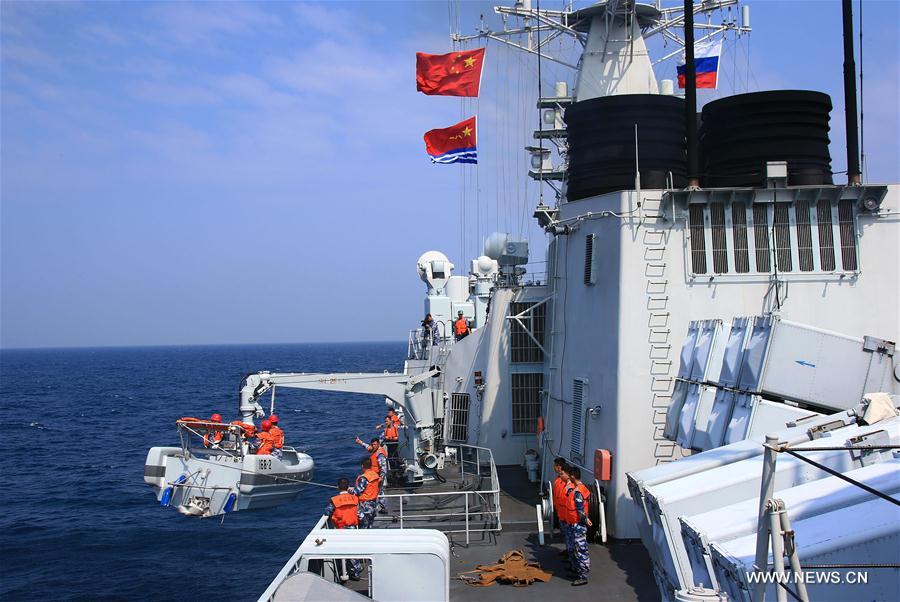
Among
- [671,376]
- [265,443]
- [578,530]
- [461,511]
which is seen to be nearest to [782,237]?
[671,376]

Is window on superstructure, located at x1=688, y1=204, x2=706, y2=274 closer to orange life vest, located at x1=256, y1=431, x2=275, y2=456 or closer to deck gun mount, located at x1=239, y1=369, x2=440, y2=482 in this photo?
deck gun mount, located at x1=239, y1=369, x2=440, y2=482

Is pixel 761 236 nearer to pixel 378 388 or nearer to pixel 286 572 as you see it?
pixel 286 572

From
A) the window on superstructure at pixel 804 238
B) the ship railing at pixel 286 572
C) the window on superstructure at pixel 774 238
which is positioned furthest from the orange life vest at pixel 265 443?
the window on superstructure at pixel 804 238

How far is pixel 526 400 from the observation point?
1861 centimetres

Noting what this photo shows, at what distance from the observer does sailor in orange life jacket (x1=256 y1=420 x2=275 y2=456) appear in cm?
1930

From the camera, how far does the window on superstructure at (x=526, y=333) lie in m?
A: 17.9

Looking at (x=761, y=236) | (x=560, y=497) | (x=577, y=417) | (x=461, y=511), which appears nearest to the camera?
(x=560, y=497)

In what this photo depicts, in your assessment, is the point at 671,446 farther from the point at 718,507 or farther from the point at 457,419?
the point at 457,419

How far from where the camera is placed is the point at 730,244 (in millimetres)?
12609

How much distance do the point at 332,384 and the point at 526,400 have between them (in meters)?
4.67

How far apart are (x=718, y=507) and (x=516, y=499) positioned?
8790 mm

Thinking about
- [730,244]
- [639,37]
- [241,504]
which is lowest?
[241,504]

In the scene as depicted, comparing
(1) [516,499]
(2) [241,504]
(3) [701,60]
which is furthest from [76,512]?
(3) [701,60]

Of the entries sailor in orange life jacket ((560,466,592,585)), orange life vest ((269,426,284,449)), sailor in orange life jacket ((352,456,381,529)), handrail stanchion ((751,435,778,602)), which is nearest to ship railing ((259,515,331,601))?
sailor in orange life jacket ((352,456,381,529))
